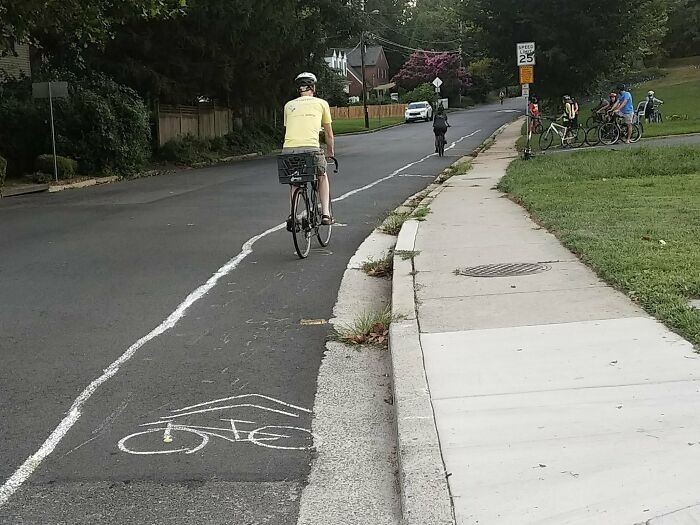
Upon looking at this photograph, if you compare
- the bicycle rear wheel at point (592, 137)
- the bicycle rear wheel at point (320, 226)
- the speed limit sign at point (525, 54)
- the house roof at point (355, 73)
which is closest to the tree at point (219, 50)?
the speed limit sign at point (525, 54)

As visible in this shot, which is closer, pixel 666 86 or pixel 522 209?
pixel 522 209

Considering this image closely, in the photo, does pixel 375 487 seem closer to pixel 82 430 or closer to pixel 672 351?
pixel 82 430

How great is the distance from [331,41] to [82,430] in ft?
113

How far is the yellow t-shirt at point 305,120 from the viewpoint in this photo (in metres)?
9.30

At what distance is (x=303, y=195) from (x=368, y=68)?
103417mm

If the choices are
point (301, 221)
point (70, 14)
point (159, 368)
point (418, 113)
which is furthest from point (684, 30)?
point (159, 368)

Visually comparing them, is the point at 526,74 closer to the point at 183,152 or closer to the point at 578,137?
the point at 578,137

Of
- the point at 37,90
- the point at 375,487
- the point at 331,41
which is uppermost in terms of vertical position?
the point at 331,41

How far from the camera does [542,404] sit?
14.7 feet

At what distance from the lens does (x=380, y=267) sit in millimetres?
8906

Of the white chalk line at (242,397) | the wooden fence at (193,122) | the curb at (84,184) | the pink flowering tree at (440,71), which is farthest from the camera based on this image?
the pink flowering tree at (440,71)

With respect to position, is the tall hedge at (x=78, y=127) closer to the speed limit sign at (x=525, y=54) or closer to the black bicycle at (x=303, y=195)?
the speed limit sign at (x=525, y=54)

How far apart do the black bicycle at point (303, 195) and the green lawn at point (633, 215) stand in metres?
2.84

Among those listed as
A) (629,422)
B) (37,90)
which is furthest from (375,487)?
(37,90)
